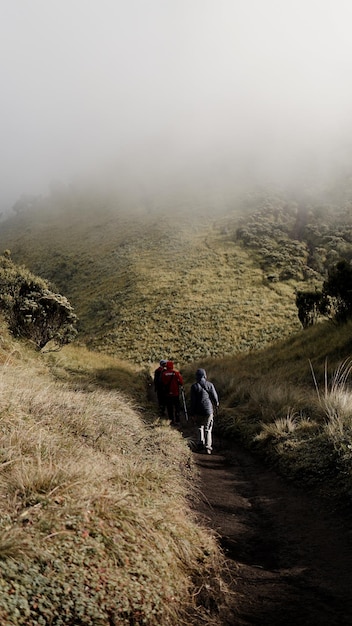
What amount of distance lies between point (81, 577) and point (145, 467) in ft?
7.82

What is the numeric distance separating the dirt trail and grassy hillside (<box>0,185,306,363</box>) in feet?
75.2

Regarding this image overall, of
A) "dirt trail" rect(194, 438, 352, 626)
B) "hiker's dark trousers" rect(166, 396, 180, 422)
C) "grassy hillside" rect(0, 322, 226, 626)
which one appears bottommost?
"hiker's dark trousers" rect(166, 396, 180, 422)

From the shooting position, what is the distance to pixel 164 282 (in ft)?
142

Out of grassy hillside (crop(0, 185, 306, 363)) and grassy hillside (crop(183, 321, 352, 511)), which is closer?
grassy hillside (crop(183, 321, 352, 511))

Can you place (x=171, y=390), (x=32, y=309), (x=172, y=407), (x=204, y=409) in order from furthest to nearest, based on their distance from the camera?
(x=32, y=309)
(x=172, y=407)
(x=171, y=390)
(x=204, y=409)

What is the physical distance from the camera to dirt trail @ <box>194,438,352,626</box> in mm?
3645

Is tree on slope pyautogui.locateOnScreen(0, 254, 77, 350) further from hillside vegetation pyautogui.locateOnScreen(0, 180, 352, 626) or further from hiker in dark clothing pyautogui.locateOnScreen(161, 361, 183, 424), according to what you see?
hiker in dark clothing pyautogui.locateOnScreen(161, 361, 183, 424)

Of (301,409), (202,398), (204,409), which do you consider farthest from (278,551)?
(301,409)

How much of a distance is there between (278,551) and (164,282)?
3886cm

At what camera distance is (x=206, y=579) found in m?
3.91

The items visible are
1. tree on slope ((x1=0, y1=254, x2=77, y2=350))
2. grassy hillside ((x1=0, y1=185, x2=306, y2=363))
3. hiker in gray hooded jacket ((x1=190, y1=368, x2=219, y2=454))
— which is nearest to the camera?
hiker in gray hooded jacket ((x1=190, y1=368, x2=219, y2=454))

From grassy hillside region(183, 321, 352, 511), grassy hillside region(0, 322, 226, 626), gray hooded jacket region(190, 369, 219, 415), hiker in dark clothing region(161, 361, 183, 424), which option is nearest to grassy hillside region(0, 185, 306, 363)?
grassy hillside region(183, 321, 352, 511)

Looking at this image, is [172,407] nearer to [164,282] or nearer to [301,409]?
[301,409]

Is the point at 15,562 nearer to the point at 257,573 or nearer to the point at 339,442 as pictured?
the point at 257,573
